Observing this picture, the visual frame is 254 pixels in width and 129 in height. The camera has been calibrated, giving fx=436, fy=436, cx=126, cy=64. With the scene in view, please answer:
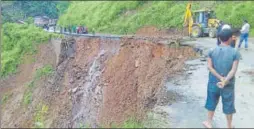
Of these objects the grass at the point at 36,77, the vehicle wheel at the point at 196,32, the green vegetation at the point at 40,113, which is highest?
the vehicle wheel at the point at 196,32

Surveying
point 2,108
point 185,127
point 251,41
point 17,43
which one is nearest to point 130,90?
point 251,41

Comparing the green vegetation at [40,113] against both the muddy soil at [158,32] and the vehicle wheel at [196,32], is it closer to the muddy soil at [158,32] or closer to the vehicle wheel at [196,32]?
the muddy soil at [158,32]

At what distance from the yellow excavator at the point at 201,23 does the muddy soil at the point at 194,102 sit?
10.5 meters

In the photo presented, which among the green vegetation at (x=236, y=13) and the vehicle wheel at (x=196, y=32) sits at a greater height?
the green vegetation at (x=236, y=13)

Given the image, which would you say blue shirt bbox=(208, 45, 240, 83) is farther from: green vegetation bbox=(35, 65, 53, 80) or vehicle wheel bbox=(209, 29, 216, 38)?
green vegetation bbox=(35, 65, 53, 80)

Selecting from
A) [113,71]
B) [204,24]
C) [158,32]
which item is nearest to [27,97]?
[113,71]

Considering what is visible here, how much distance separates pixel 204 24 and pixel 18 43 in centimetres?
1592

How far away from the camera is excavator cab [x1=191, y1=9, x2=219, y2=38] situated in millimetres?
27047

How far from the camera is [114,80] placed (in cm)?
2348

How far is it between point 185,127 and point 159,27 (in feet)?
80.7

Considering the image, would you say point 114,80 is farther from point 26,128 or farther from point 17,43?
point 17,43

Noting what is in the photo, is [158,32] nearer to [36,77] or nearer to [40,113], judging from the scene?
[36,77]

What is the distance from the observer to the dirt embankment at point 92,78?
1978 cm

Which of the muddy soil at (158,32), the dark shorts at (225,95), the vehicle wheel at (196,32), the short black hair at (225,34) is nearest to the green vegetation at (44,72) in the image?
the muddy soil at (158,32)
